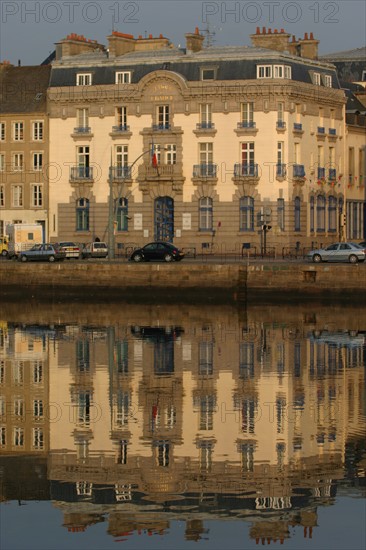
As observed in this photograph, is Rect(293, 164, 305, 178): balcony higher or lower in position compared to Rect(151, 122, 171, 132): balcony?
lower

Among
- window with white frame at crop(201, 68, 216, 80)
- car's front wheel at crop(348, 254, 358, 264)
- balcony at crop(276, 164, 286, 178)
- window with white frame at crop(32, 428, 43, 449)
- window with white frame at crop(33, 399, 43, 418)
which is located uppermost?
window with white frame at crop(201, 68, 216, 80)

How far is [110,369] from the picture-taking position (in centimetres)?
4881

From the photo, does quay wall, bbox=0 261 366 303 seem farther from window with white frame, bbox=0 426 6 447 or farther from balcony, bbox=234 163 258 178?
window with white frame, bbox=0 426 6 447

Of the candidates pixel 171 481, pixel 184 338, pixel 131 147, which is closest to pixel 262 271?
pixel 184 338

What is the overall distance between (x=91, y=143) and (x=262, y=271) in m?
28.0

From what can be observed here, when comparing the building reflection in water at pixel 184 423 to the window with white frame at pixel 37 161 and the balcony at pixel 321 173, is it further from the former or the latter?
the window with white frame at pixel 37 161

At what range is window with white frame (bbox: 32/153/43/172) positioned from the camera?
352 feet

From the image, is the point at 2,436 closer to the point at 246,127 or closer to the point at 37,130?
the point at 246,127

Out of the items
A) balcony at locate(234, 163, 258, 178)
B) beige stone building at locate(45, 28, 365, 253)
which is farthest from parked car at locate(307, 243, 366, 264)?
balcony at locate(234, 163, 258, 178)

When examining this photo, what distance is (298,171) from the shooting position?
335 ft

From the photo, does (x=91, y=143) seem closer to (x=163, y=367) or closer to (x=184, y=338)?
(x=184, y=338)

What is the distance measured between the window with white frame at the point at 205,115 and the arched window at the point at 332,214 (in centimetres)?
1097

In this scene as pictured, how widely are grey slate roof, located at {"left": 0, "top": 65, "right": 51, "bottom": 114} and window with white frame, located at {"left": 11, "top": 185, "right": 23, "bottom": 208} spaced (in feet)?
17.1

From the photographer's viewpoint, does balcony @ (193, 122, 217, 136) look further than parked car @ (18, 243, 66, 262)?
Yes
